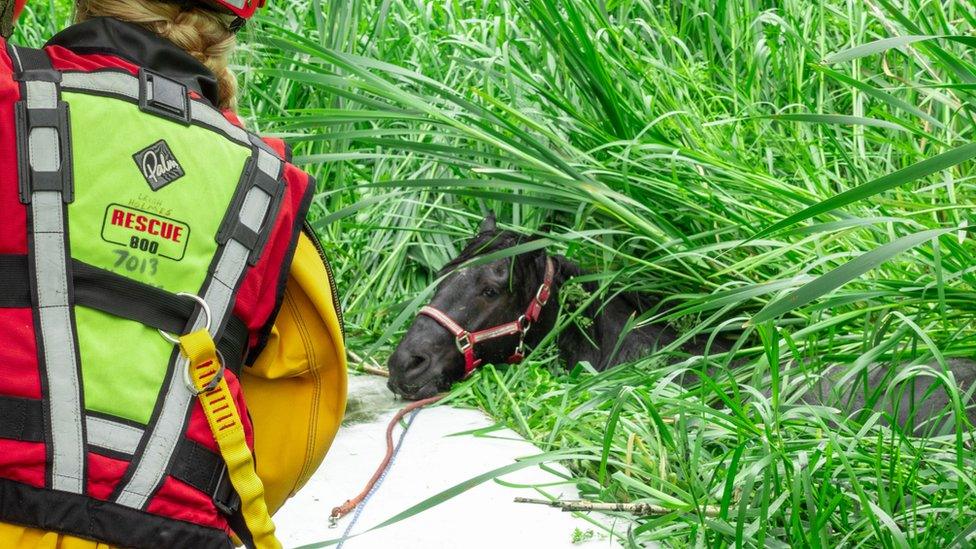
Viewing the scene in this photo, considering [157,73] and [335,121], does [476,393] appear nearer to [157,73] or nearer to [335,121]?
[335,121]

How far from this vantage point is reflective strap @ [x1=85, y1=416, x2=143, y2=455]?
1692 millimetres

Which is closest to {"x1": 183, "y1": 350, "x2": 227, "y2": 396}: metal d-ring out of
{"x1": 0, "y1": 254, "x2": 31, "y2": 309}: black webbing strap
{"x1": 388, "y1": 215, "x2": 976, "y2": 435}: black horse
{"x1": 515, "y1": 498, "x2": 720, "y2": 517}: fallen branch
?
{"x1": 0, "y1": 254, "x2": 31, "y2": 309}: black webbing strap

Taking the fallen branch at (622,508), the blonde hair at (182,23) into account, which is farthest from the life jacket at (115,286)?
the fallen branch at (622,508)

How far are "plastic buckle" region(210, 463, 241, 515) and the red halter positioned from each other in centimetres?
270

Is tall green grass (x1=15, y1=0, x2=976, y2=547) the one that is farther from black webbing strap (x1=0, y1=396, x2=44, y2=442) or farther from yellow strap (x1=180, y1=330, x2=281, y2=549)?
black webbing strap (x1=0, y1=396, x2=44, y2=442)

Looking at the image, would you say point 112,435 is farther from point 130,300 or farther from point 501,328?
point 501,328

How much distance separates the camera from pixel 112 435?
1.70 meters

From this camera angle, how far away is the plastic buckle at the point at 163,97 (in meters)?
1.80

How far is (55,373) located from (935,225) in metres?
2.56

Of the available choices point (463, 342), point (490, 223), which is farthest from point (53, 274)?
point (490, 223)

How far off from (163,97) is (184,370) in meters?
0.42

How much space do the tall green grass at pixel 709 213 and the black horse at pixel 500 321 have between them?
0.10 m

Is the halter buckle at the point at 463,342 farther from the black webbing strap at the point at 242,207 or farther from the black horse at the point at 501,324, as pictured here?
the black webbing strap at the point at 242,207

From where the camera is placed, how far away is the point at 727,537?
8.63 feet
